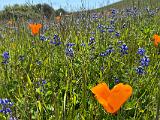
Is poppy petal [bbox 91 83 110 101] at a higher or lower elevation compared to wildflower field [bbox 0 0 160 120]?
higher

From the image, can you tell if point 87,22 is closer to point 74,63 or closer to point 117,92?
point 74,63

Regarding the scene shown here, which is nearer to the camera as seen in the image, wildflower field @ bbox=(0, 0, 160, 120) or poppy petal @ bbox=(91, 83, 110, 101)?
poppy petal @ bbox=(91, 83, 110, 101)

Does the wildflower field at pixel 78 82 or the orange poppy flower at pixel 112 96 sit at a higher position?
the orange poppy flower at pixel 112 96

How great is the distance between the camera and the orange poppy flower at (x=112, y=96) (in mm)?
1337

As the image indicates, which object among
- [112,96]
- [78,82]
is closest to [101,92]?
[112,96]

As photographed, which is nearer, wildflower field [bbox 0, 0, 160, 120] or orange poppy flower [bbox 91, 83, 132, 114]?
orange poppy flower [bbox 91, 83, 132, 114]

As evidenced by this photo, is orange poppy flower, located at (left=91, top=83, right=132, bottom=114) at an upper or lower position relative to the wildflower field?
upper

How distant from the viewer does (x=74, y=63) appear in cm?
318

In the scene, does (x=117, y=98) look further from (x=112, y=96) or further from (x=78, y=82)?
(x=78, y=82)

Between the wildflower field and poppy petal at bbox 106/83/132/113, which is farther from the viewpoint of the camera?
the wildflower field

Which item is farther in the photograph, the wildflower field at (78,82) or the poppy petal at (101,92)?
the wildflower field at (78,82)

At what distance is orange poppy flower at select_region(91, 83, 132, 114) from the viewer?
134cm

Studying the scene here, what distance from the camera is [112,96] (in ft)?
4.55

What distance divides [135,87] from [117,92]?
1249mm
